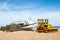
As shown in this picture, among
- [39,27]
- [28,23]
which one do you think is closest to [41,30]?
[39,27]

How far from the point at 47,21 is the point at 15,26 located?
11.9m

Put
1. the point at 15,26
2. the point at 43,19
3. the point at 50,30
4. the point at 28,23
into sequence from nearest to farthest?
the point at 50,30 < the point at 43,19 < the point at 15,26 < the point at 28,23

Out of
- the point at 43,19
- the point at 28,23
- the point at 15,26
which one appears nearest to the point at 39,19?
the point at 43,19

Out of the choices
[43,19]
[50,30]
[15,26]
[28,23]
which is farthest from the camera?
[28,23]

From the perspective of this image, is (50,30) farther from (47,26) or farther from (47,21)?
(47,21)

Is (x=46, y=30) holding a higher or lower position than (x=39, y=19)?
lower

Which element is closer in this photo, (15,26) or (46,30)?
(46,30)

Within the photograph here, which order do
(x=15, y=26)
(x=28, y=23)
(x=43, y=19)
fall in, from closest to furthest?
(x=43, y=19) < (x=15, y=26) < (x=28, y=23)

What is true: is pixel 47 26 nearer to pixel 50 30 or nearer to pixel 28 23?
pixel 50 30

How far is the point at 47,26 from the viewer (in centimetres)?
2995

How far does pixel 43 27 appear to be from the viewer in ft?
98.1

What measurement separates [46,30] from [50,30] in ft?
2.48

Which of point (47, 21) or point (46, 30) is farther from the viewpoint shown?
point (47, 21)

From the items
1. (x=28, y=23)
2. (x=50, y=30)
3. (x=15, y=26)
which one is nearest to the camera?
(x=50, y=30)
